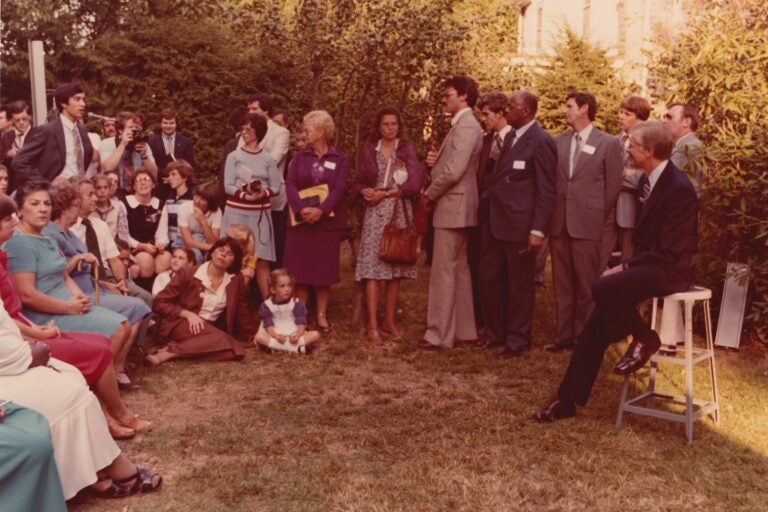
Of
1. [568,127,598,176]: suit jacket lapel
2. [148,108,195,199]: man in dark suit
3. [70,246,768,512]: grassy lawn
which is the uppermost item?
[148,108,195,199]: man in dark suit

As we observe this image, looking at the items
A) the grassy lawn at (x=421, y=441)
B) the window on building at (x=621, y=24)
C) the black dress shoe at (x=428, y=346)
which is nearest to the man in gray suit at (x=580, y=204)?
the grassy lawn at (x=421, y=441)

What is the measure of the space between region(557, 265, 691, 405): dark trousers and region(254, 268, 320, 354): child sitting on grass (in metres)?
2.71

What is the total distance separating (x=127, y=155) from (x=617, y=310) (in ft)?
18.0

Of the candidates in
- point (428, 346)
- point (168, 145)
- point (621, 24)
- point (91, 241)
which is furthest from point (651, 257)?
point (621, 24)

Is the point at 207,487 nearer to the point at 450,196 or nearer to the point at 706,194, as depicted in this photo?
the point at 450,196

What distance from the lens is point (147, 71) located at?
1345cm

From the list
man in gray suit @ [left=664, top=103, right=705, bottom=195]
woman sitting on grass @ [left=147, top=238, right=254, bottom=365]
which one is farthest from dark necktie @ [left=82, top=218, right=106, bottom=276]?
man in gray suit @ [left=664, top=103, right=705, bottom=195]

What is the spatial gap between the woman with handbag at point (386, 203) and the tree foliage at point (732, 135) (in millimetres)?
2570

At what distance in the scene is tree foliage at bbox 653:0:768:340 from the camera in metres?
7.88

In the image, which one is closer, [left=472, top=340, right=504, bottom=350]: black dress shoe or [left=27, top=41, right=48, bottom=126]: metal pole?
[left=472, top=340, right=504, bottom=350]: black dress shoe

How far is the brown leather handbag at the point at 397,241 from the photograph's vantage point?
8.02 meters

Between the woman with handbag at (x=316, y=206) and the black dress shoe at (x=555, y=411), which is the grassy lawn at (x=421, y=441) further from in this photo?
the woman with handbag at (x=316, y=206)

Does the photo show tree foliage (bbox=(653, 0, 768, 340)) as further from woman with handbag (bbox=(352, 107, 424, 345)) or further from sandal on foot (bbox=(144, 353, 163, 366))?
sandal on foot (bbox=(144, 353, 163, 366))

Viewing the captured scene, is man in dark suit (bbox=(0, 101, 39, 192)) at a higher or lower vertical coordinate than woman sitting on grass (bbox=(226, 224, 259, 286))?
higher
